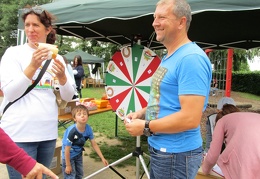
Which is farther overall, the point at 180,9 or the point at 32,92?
the point at 32,92

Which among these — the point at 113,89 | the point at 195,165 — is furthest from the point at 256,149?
the point at 113,89

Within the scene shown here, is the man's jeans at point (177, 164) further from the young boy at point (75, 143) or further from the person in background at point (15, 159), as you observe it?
the young boy at point (75, 143)

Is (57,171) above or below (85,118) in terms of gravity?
below

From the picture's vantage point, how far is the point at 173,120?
57.2 inches

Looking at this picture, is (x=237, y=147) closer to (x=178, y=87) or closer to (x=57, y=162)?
(x=178, y=87)

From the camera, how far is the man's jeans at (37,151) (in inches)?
70.6

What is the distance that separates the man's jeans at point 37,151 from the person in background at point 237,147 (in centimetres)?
142

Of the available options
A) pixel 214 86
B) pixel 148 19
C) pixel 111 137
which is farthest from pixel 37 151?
pixel 214 86

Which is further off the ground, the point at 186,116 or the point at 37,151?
the point at 186,116

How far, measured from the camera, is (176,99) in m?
1.54

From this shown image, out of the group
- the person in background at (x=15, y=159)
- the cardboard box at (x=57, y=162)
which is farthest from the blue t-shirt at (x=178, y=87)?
the cardboard box at (x=57, y=162)

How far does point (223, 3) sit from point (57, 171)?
307 centimetres

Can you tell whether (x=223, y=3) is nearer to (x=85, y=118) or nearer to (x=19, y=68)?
(x=19, y=68)

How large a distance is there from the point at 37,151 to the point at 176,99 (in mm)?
1075
